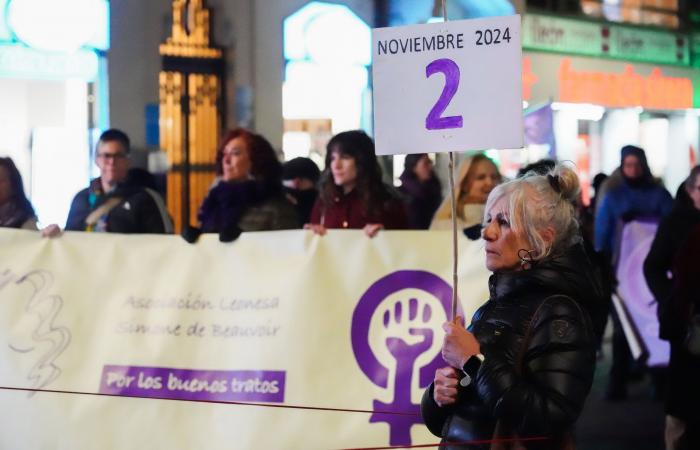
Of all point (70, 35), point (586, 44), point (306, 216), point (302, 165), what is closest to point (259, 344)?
point (306, 216)

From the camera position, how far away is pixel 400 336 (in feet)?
18.1

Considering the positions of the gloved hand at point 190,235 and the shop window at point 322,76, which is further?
the shop window at point 322,76

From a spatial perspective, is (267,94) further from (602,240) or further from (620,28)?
(620,28)

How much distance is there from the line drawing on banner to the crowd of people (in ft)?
0.93

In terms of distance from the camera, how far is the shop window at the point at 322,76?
12477 mm

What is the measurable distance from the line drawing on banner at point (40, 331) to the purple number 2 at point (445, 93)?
2.91 m

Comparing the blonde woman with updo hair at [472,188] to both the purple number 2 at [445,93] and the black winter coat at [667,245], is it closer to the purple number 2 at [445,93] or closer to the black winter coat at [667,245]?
the black winter coat at [667,245]

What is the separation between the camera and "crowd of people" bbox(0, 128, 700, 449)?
300cm

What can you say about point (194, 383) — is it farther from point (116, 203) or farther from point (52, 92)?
point (52, 92)

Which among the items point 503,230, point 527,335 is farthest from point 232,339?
point 527,335

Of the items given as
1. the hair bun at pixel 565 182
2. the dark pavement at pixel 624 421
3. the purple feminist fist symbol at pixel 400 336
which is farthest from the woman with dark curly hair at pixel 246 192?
the hair bun at pixel 565 182

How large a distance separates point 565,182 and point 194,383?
2.88 m

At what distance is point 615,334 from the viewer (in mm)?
8906

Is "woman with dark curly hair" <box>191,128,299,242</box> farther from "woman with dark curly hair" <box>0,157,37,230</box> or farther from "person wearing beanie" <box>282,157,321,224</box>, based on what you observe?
"person wearing beanie" <box>282,157,321,224</box>
